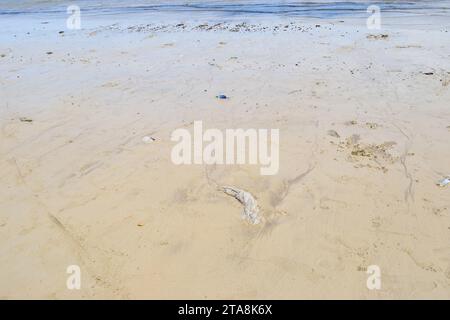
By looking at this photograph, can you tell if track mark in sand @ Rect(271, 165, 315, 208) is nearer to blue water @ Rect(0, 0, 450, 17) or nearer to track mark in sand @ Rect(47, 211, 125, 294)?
track mark in sand @ Rect(47, 211, 125, 294)

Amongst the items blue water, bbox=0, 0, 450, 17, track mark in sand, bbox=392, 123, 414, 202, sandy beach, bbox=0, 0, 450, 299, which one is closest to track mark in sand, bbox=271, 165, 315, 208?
sandy beach, bbox=0, 0, 450, 299

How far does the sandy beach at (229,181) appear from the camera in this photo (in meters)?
3.46

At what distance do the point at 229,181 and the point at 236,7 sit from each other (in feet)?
46.3

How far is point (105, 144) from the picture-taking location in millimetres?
5617

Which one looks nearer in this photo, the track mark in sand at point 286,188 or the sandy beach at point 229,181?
the sandy beach at point 229,181

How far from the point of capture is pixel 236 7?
17.1m

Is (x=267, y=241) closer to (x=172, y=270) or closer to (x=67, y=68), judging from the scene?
(x=172, y=270)

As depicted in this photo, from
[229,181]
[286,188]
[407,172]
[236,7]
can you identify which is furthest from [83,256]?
[236,7]

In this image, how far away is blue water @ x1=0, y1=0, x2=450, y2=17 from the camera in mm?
15133

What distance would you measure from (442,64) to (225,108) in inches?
188

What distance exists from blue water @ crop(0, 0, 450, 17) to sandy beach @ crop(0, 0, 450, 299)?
6540mm

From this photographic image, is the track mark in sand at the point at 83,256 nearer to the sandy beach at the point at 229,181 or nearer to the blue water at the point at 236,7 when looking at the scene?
the sandy beach at the point at 229,181

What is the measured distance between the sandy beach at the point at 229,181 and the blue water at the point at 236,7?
257 inches

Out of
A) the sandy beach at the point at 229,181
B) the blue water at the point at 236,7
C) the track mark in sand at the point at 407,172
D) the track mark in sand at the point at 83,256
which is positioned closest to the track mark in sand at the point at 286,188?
the sandy beach at the point at 229,181
